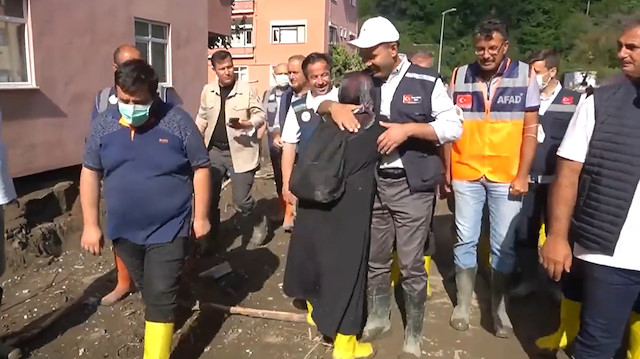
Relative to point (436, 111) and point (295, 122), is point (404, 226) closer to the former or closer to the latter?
point (436, 111)

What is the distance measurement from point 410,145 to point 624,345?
192 centimetres

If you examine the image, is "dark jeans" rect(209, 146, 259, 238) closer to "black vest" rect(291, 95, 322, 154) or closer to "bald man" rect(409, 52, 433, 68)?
"black vest" rect(291, 95, 322, 154)

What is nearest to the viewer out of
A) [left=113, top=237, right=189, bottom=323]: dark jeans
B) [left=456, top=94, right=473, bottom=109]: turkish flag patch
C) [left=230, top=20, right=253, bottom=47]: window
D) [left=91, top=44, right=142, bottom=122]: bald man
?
[left=113, top=237, right=189, bottom=323]: dark jeans

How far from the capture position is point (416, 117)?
3232 mm

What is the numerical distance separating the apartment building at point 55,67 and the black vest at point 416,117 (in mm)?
2949

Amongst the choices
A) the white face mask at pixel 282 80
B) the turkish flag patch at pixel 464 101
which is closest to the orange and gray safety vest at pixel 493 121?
the turkish flag patch at pixel 464 101

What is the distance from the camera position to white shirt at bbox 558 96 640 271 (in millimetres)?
2389

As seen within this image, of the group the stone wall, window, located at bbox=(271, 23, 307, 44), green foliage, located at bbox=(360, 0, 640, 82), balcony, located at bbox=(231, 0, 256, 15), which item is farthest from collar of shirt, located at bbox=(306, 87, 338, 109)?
green foliage, located at bbox=(360, 0, 640, 82)

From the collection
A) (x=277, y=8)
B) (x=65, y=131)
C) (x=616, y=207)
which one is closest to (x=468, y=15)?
(x=277, y=8)

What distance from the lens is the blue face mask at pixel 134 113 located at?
294 centimetres

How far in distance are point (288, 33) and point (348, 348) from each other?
107 ft

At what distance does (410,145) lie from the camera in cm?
329

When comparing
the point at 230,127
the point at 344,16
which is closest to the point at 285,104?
the point at 230,127

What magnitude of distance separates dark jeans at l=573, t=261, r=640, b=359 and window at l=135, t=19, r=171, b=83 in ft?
28.0
